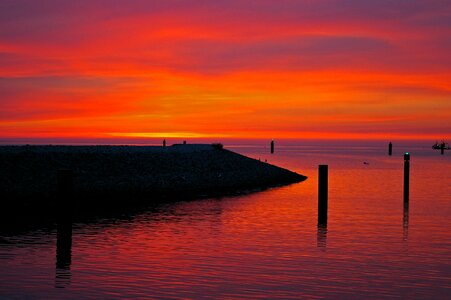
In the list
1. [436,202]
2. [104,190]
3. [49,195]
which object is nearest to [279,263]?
[49,195]

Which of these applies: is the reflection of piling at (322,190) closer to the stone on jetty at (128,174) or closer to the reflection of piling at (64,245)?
the reflection of piling at (64,245)

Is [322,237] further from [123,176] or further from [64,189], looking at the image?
[123,176]

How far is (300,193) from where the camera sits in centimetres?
5519

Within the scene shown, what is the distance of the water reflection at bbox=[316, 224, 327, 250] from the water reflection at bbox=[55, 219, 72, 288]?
30.9 feet

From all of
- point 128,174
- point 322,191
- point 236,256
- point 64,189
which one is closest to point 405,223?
point 322,191

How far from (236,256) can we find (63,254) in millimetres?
5873

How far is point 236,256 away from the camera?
24.0 meters

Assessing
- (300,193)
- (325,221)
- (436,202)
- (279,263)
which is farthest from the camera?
(300,193)

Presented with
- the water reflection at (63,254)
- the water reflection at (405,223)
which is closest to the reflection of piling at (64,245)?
the water reflection at (63,254)

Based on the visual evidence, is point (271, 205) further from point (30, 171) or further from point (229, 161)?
point (229, 161)

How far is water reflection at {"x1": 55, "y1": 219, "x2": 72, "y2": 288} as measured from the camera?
19.4 metres

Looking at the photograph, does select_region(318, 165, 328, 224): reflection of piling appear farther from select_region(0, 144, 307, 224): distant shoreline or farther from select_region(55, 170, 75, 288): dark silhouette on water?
select_region(0, 144, 307, 224): distant shoreline

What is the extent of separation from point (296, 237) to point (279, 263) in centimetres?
674

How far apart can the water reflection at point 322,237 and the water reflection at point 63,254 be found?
30.9 ft
